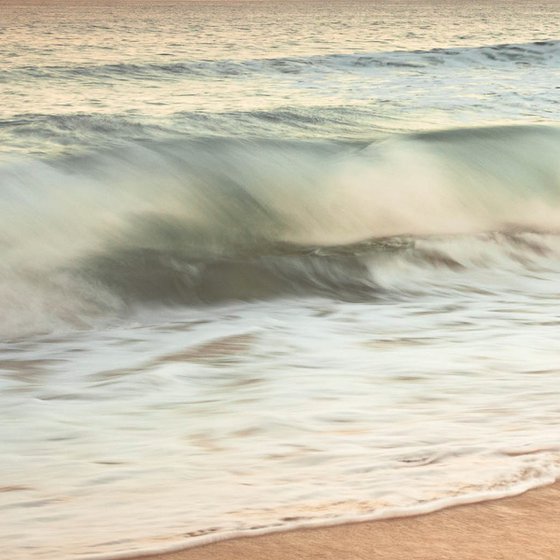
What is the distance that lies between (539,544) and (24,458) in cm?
124

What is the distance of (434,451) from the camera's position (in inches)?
99.4

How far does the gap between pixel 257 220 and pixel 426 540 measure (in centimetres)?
465

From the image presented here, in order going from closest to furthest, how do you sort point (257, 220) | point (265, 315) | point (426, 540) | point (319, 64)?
1. point (426, 540)
2. point (265, 315)
3. point (257, 220)
4. point (319, 64)

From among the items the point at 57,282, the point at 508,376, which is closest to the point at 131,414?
the point at 508,376

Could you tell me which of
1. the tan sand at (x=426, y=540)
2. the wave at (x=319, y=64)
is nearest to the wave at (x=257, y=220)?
the tan sand at (x=426, y=540)

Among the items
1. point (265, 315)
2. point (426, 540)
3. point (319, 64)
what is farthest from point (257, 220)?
point (319, 64)

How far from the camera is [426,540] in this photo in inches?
78.5

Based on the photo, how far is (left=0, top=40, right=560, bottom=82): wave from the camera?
15.8m

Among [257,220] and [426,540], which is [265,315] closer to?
[257,220]

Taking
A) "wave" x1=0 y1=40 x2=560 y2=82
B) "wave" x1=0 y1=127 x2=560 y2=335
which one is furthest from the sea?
"wave" x1=0 y1=40 x2=560 y2=82

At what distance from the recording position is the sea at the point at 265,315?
90.6 inches

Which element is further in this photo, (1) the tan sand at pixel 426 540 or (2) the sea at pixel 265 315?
(2) the sea at pixel 265 315

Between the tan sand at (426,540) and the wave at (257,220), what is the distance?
2.55m

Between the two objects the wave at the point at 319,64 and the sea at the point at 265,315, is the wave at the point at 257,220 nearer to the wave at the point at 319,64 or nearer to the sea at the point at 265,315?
the sea at the point at 265,315
